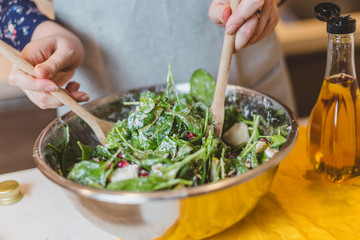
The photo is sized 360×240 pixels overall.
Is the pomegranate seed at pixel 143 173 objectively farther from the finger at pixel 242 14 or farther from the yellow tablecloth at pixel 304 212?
the finger at pixel 242 14

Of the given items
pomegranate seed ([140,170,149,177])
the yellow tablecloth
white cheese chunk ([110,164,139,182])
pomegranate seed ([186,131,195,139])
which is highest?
white cheese chunk ([110,164,139,182])

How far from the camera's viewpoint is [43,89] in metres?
0.80

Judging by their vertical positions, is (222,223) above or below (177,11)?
below

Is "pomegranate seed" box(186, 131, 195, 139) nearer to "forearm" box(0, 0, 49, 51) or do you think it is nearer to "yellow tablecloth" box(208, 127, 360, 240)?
"yellow tablecloth" box(208, 127, 360, 240)

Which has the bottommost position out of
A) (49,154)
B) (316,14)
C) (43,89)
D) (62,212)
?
(62,212)

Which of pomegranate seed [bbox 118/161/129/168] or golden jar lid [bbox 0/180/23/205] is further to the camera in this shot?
golden jar lid [bbox 0/180/23/205]

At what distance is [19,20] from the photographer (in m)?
1.09

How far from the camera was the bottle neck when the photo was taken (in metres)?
0.76

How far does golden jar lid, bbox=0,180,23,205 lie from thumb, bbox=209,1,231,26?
23.2 inches

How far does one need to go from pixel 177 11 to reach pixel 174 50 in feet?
0.39

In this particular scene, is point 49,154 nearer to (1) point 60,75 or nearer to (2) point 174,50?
(1) point 60,75

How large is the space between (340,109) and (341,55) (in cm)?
11

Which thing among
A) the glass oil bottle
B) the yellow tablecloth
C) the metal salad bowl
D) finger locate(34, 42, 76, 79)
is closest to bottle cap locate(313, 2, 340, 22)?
the glass oil bottle

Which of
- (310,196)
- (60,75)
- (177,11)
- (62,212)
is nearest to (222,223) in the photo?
(310,196)
